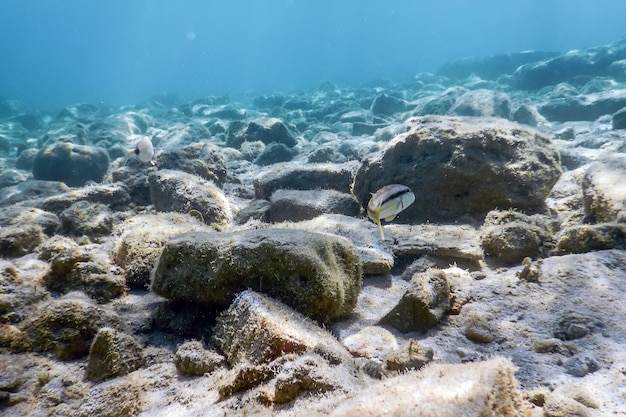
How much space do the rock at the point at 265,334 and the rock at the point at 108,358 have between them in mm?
645

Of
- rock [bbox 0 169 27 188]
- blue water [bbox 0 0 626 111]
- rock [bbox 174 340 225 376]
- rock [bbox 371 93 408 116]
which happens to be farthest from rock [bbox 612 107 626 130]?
blue water [bbox 0 0 626 111]

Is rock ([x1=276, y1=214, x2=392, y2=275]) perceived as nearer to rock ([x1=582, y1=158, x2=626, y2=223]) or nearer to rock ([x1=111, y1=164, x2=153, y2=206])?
rock ([x1=582, y1=158, x2=626, y2=223])

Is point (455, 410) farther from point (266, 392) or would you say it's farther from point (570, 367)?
point (570, 367)

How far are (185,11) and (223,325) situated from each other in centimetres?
17864

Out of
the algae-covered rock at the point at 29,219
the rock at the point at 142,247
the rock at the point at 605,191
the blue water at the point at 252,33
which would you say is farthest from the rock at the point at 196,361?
the blue water at the point at 252,33

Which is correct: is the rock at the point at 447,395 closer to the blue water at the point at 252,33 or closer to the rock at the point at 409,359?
the rock at the point at 409,359

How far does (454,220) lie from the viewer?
201 inches

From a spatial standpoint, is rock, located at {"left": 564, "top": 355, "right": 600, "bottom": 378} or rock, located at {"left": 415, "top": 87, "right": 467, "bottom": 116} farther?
rock, located at {"left": 415, "top": 87, "right": 467, "bottom": 116}

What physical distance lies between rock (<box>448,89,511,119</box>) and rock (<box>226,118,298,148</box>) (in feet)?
21.1

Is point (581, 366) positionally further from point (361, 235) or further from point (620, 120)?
point (620, 120)

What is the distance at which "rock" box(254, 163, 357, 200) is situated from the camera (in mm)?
6734

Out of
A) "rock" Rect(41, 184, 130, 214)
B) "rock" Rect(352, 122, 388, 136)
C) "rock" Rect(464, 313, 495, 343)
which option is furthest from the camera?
"rock" Rect(352, 122, 388, 136)

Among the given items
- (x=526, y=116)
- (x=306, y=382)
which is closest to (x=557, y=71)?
(x=526, y=116)

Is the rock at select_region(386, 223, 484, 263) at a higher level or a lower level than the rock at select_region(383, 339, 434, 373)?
lower
